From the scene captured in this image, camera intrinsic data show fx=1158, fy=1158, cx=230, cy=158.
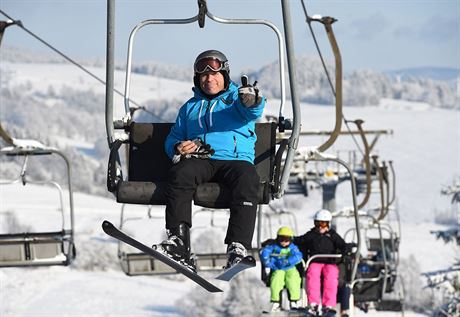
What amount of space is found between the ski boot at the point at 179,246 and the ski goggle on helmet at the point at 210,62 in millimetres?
785

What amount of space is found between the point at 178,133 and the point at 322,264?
13.9 feet

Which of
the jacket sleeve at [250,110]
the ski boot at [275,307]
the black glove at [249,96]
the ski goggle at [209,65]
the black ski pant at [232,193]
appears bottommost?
the ski boot at [275,307]

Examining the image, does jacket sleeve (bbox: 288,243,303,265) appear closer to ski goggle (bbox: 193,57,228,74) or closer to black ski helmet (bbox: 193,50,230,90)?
black ski helmet (bbox: 193,50,230,90)

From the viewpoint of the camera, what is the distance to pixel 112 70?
211 inches

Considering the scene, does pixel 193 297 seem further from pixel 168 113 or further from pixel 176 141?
pixel 168 113

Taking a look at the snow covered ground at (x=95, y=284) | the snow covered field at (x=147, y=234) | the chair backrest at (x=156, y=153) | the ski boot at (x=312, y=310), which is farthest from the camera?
the snow covered field at (x=147, y=234)

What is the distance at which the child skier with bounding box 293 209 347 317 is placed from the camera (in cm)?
978

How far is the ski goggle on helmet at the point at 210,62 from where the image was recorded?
573 centimetres

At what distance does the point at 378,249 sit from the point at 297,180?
6.80m

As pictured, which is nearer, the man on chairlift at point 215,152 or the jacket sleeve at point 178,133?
the man on chairlift at point 215,152

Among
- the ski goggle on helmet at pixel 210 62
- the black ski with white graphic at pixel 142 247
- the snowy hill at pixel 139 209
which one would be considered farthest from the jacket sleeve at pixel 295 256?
the snowy hill at pixel 139 209

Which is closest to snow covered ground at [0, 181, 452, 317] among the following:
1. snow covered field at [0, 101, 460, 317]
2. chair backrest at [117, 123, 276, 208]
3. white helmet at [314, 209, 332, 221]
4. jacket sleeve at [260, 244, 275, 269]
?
snow covered field at [0, 101, 460, 317]

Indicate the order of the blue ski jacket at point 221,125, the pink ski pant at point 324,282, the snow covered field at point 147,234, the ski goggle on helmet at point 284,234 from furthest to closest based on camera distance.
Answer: the snow covered field at point 147,234, the pink ski pant at point 324,282, the ski goggle on helmet at point 284,234, the blue ski jacket at point 221,125

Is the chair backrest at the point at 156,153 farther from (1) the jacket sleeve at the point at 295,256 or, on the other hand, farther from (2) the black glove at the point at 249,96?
(1) the jacket sleeve at the point at 295,256
